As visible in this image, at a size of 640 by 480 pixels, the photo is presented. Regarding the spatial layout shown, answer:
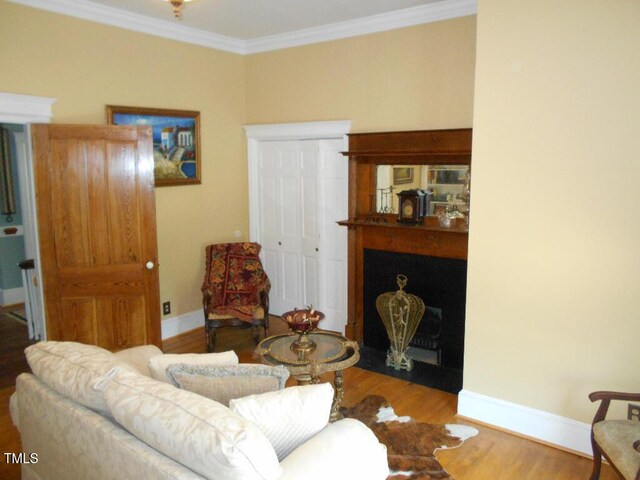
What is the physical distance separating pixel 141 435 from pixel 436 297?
2.97 metres

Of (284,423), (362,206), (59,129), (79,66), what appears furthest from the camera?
(362,206)

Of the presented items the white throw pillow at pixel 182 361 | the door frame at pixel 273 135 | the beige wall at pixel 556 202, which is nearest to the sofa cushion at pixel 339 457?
the white throw pillow at pixel 182 361

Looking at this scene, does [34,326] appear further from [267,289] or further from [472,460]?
[472,460]

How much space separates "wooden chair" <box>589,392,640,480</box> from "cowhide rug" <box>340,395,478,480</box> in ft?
2.62

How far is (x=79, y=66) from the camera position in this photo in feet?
13.9

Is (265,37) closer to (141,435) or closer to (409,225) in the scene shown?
(409,225)

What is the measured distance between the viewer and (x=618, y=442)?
2.42 metres

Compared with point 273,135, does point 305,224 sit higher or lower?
lower

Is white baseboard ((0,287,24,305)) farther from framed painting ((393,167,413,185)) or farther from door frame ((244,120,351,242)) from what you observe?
framed painting ((393,167,413,185))

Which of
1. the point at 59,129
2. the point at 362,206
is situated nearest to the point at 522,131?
the point at 362,206

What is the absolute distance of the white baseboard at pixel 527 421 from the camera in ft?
10.2

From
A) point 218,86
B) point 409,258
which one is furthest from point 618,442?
point 218,86

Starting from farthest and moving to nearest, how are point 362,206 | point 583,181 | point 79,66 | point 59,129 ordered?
point 362,206 → point 79,66 → point 59,129 → point 583,181

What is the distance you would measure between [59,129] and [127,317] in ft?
5.14
